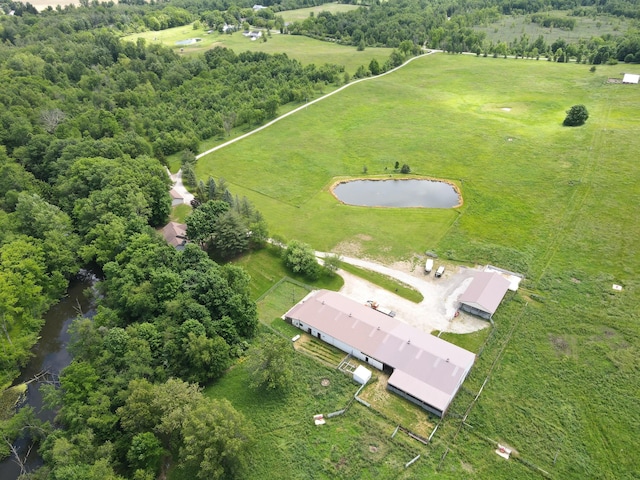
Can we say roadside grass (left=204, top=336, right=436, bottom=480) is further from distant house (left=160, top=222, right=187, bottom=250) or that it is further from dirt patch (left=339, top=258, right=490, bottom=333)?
distant house (left=160, top=222, right=187, bottom=250)

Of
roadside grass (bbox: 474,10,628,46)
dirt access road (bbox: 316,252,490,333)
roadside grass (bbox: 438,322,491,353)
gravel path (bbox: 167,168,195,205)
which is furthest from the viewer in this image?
roadside grass (bbox: 474,10,628,46)

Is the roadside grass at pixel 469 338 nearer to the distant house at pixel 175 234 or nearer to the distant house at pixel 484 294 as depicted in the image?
the distant house at pixel 484 294

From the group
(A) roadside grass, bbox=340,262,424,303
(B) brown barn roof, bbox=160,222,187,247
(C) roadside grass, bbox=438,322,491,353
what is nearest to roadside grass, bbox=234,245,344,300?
(A) roadside grass, bbox=340,262,424,303

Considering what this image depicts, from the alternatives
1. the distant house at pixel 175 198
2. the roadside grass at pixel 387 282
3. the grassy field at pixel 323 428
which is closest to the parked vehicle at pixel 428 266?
the roadside grass at pixel 387 282

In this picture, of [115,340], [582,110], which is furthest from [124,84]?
[582,110]

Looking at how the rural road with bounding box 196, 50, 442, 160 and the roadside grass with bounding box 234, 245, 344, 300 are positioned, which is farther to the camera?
the rural road with bounding box 196, 50, 442, 160

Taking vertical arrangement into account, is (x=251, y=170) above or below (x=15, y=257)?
below

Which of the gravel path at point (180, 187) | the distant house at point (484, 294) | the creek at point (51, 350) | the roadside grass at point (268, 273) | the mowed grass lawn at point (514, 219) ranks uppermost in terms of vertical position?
the gravel path at point (180, 187)

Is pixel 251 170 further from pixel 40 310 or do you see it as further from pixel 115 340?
pixel 115 340
